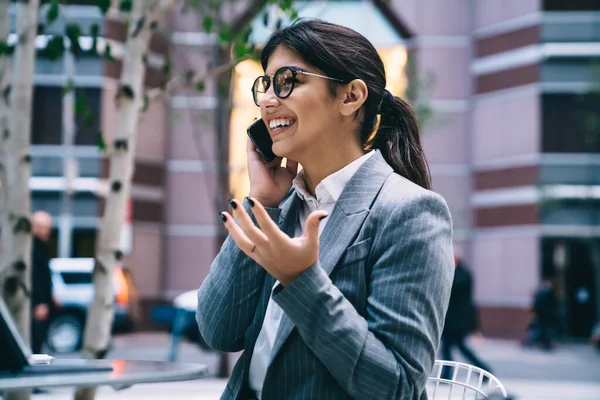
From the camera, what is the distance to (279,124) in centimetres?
220

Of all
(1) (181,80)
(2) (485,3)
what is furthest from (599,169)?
(1) (181,80)

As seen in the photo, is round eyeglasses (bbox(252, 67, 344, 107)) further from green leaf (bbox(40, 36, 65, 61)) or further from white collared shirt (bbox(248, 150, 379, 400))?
green leaf (bbox(40, 36, 65, 61))

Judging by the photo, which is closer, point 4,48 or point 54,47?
point 4,48

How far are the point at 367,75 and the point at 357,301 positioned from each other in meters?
0.60

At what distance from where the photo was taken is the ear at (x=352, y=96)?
217 centimetres

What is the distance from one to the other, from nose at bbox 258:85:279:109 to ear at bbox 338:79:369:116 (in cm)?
17

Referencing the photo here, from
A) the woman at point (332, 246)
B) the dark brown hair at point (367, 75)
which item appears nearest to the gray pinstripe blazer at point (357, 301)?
the woman at point (332, 246)

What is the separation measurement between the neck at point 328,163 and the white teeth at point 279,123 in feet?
0.39

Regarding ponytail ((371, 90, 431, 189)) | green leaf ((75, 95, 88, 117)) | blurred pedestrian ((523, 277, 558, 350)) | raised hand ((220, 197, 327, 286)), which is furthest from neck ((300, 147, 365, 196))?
blurred pedestrian ((523, 277, 558, 350))

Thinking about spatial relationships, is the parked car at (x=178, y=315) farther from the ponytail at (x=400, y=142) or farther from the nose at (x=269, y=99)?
the nose at (x=269, y=99)

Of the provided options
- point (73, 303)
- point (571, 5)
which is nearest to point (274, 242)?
point (73, 303)

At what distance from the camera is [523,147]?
950 inches

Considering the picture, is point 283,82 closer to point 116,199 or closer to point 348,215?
point 348,215

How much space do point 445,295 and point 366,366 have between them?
0.92ft
